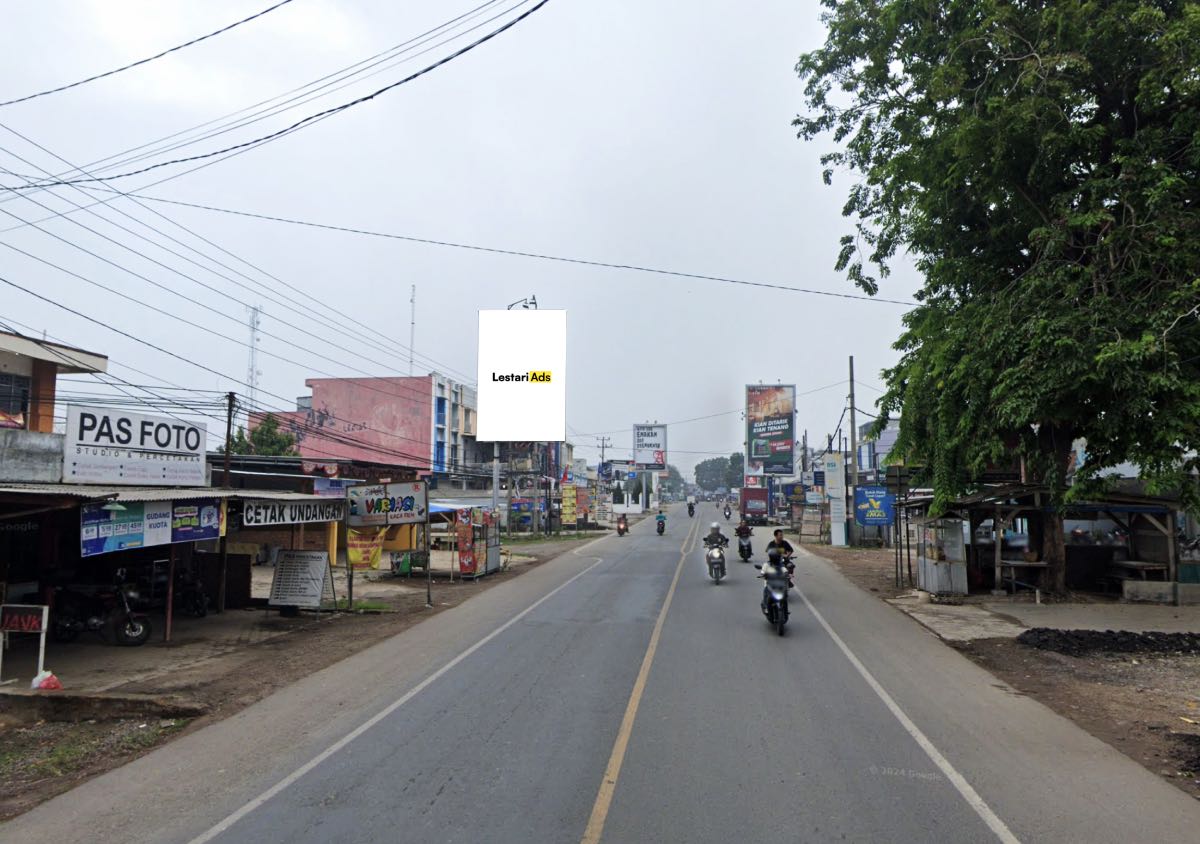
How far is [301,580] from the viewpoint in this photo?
16.2 m

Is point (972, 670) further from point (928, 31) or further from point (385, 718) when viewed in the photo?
point (928, 31)

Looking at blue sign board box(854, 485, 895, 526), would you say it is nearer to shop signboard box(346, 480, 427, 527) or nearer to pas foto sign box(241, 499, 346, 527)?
shop signboard box(346, 480, 427, 527)

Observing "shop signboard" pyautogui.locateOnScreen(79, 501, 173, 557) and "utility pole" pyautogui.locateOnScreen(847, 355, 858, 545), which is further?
"utility pole" pyautogui.locateOnScreen(847, 355, 858, 545)

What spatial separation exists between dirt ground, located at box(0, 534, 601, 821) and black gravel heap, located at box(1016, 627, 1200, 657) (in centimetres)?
1129

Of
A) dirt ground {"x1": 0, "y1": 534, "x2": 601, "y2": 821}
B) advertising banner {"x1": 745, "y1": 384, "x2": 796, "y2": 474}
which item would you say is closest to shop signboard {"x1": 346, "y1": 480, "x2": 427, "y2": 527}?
dirt ground {"x1": 0, "y1": 534, "x2": 601, "y2": 821}

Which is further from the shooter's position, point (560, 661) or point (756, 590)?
point (756, 590)

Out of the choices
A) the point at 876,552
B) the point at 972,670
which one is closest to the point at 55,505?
the point at 972,670

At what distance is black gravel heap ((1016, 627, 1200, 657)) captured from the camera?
12234 millimetres

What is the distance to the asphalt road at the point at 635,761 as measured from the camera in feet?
17.2

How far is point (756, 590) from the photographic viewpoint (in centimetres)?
1938

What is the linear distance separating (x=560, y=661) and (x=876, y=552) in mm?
28579

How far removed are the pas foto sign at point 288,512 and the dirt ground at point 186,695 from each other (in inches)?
84.1

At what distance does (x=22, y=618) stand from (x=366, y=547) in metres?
16.8

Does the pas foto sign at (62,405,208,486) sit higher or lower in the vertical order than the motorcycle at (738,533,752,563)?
higher
